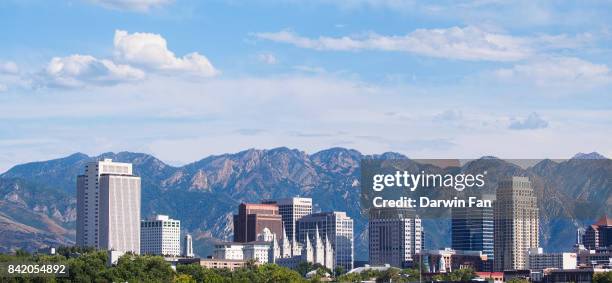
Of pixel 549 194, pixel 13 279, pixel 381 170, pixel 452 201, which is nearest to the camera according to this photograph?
pixel 452 201

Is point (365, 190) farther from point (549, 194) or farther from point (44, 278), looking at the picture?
point (44, 278)

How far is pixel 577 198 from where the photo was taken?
195500 millimetres

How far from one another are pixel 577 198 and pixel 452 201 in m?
82.5

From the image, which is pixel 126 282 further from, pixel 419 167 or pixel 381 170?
pixel 381 170

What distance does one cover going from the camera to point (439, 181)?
11850 cm

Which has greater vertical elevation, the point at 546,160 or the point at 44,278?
the point at 546,160

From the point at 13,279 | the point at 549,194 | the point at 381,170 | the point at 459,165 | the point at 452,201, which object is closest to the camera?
the point at 452,201

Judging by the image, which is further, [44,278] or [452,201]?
[44,278]

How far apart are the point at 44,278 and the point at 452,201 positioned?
294 ft

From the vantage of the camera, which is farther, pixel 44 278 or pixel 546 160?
pixel 44 278

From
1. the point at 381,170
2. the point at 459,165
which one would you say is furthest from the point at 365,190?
the point at 459,165

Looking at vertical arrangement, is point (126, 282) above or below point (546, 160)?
below

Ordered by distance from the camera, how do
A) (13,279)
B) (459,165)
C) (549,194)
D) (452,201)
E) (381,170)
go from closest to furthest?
(452,201) → (381,170) → (459,165) → (549,194) → (13,279)

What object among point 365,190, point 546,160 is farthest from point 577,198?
point 365,190
